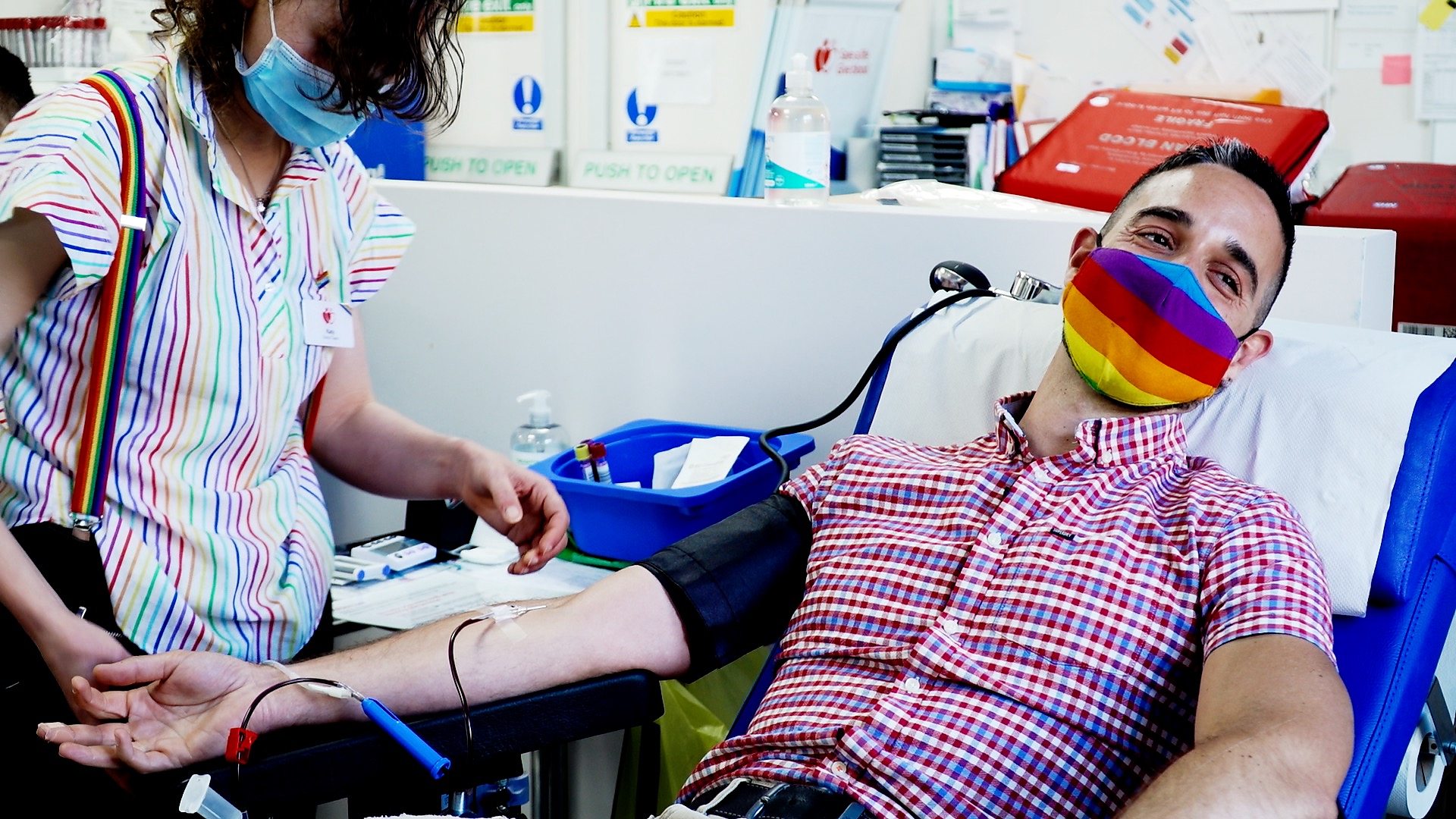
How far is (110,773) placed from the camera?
3.86 ft

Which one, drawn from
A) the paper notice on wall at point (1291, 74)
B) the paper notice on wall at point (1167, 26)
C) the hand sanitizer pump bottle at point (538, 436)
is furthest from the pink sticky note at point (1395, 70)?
the hand sanitizer pump bottle at point (538, 436)

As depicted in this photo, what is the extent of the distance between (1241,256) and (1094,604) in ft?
1.46

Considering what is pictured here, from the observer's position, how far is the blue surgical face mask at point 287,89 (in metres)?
1.30

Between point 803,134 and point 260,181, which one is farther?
point 803,134

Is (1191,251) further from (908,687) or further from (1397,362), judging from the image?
(908,687)

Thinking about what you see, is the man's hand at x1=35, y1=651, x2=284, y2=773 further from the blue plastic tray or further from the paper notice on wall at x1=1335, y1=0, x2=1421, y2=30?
the paper notice on wall at x1=1335, y1=0, x2=1421, y2=30

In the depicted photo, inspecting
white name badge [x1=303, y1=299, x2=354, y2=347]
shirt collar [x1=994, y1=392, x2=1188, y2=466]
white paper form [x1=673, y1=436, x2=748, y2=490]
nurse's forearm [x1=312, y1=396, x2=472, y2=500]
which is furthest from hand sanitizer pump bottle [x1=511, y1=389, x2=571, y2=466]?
shirt collar [x1=994, y1=392, x2=1188, y2=466]

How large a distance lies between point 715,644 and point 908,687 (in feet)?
0.79

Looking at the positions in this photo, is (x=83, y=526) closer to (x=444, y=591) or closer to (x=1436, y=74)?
(x=444, y=591)

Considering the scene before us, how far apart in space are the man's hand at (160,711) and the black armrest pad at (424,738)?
0.03 meters

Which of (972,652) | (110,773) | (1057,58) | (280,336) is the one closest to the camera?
(110,773)

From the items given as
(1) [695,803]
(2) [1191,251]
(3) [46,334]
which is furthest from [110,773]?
(2) [1191,251]

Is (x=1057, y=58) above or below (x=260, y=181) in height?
above

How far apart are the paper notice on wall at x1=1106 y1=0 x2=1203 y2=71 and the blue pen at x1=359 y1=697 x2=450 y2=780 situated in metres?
3.13
